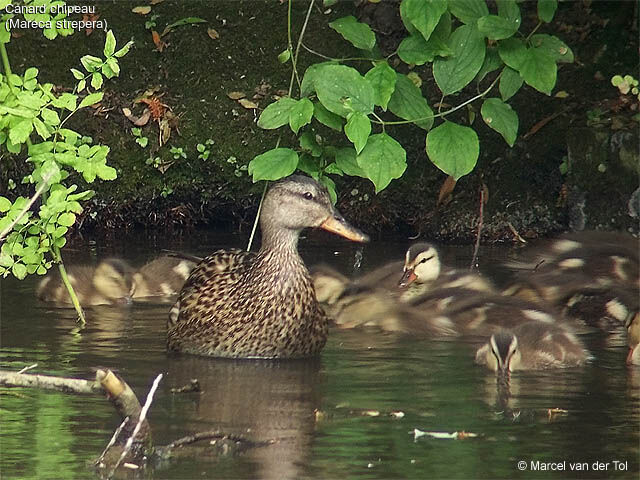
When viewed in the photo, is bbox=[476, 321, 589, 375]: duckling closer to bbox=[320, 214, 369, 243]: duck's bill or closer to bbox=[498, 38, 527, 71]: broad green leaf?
bbox=[320, 214, 369, 243]: duck's bill

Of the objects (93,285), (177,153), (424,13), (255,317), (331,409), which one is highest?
(424,13)

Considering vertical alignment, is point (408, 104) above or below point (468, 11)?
below

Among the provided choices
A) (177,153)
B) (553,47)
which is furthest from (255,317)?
(177,153)

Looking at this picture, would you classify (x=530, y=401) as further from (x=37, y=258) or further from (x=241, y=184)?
(x=241, y=184)

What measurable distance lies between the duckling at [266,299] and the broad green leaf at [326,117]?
0.27 metres

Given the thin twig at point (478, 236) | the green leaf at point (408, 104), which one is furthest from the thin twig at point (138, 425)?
the thin twig at point (478, 236)

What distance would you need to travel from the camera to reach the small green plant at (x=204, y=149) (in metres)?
7.91

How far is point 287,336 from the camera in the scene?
18.2 feet

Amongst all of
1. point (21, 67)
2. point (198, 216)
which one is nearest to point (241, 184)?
point (198, 216)

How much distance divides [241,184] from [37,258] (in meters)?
2.43

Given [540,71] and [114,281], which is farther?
[114,281]

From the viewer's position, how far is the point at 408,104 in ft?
19.9

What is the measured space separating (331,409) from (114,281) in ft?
7.31

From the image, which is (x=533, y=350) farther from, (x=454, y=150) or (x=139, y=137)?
(x=139, y=137)
